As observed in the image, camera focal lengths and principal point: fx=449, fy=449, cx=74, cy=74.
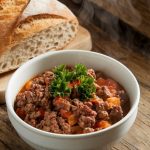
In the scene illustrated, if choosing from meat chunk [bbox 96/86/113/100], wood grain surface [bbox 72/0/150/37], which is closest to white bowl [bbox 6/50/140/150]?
meat chunk [bbox 96/86/113/100]

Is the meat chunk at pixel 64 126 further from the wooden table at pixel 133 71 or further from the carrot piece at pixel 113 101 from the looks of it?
the wooden table at pixel 133 71

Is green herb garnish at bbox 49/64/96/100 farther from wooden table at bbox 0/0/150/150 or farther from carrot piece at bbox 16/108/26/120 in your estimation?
wooden table at bbox 0/0/150/150

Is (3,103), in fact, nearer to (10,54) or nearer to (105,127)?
(10,54)

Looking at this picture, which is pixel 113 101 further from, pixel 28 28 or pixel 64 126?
pixel 28 28

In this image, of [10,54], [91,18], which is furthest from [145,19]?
[10,54]

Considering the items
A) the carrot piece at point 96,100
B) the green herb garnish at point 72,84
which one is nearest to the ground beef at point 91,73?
the green herb garnish at point 72,84
